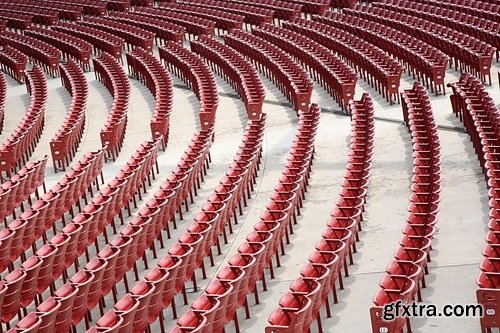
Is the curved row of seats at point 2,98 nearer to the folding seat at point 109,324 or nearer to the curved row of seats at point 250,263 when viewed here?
the curved row of seats at point 250,263

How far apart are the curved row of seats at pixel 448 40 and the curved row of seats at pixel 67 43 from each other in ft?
16.9

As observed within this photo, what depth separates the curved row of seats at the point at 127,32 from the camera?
18906 mm

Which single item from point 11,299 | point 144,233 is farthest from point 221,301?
point 144,233

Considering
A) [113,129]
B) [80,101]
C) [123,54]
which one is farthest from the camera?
[123,54]

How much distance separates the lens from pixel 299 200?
9508mm

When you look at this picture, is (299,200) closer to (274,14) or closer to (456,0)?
(456,0)

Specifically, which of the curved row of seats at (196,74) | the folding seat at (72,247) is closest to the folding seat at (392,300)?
the folding seat at (72,247)

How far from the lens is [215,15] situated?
20.3 meters

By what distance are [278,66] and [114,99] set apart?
2546mm

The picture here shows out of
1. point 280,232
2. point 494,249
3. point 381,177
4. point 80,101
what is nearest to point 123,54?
point 80,101

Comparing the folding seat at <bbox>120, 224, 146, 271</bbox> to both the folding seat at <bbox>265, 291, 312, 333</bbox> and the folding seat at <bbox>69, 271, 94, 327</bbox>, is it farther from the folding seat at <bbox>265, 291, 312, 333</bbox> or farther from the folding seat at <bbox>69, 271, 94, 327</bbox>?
the folding seat at <bbox>265, 291, 312, 333</bbox>

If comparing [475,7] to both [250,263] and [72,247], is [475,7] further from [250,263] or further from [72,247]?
[250,263]

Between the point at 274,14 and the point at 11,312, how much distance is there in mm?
14302

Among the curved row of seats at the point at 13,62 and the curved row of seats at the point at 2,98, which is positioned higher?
the curved row of seats at the point at 2,98
